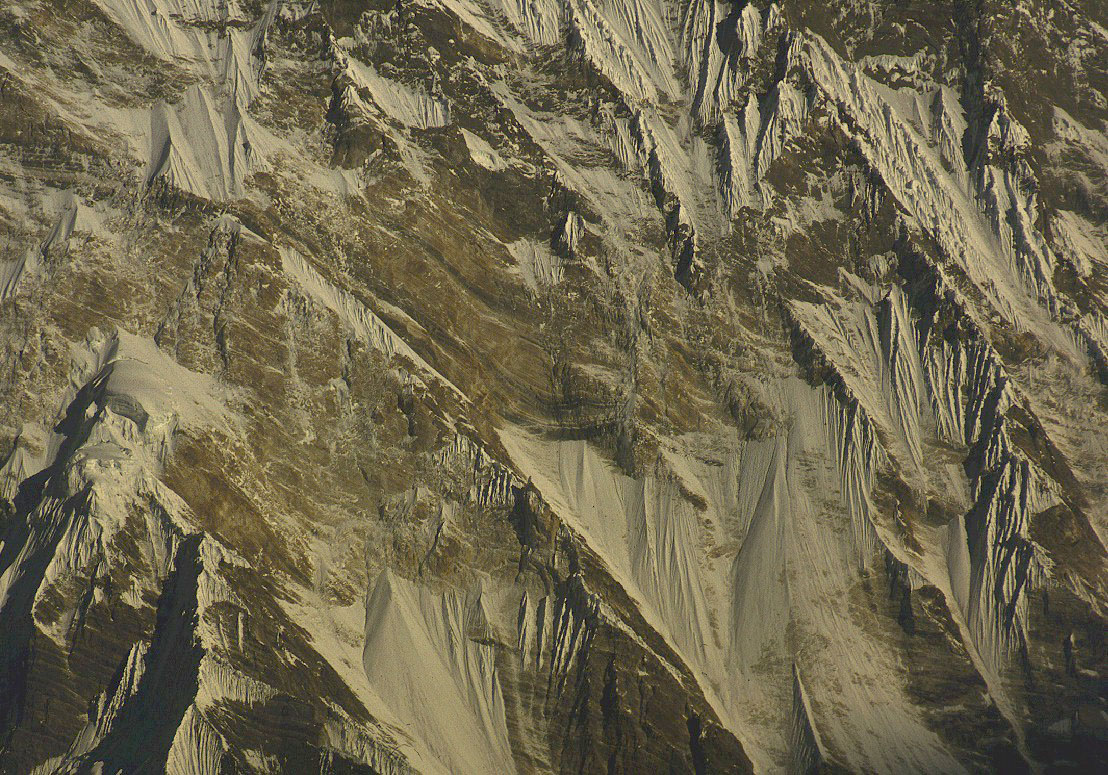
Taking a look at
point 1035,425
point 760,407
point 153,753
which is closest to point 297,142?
point 760,407

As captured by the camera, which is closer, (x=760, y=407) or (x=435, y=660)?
(x=435, y=660)

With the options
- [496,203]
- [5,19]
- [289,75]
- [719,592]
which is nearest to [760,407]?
[719,592]

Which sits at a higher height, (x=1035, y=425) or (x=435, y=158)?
(x=435, y=158)

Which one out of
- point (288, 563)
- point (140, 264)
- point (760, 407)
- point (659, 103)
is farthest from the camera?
point (659, 103)

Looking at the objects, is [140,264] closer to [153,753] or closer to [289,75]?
[289,75]

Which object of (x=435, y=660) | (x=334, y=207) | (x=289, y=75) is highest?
(x=289, y=75)

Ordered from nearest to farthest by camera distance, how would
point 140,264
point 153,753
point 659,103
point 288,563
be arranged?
point 153,753 → point 288,563 → point 140,264 → point 659,103

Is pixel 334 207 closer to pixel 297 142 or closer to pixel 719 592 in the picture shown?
pixel 297 142
